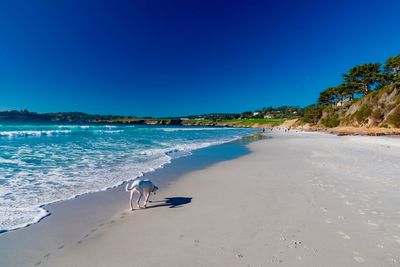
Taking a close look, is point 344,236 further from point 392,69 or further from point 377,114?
point 392,69

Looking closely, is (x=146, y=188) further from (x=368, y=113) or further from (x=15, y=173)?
(x=368, y=113)

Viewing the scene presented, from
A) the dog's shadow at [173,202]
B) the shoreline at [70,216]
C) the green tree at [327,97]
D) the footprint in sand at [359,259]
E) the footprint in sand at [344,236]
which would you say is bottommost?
the dog's shadow at [173,202]

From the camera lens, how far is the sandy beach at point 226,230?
372cm

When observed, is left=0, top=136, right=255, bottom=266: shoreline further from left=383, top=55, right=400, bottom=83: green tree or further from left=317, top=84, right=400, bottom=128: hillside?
left=383, top=55, right=400, bottom=83: green tree

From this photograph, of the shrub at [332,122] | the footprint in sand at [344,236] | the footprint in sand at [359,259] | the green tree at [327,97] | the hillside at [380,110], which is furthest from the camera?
the green tree at [327,97]

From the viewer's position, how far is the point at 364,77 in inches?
2618

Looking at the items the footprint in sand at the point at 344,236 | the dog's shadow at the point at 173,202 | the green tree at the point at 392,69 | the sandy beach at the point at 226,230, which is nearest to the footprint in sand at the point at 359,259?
the sandy beach at the point at 226,230

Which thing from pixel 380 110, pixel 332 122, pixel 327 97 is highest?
pixel 327 97

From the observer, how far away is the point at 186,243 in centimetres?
420

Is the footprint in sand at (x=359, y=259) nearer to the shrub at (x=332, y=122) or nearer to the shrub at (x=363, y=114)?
the shrub at (x=363, y=114)

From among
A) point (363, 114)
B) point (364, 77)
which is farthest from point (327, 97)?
point (363, 114)

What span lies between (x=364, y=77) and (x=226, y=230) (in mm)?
77442

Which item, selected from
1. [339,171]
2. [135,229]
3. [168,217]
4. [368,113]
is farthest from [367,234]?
[368,113]

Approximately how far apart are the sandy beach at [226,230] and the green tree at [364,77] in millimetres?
69858
